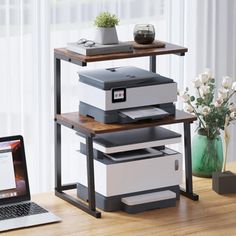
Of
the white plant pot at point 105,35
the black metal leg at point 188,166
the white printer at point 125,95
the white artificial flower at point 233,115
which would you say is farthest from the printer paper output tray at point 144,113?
the white artificial flower at point 233,115

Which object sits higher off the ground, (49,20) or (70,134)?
(49,20)

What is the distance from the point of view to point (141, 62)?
4.60 meters

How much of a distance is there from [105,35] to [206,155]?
27.2 inches

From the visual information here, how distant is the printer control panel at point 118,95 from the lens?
3.28 metres

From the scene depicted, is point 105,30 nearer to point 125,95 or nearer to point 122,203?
point 125,95

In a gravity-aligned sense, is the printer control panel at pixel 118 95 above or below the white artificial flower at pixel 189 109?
above

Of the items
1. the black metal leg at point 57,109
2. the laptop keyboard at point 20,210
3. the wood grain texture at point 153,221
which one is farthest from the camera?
the black metal leg at point 57,109

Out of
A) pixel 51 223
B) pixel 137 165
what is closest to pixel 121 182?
pixel 137 165

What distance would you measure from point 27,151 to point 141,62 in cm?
75

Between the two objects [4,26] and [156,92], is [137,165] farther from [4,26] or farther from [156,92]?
[4,26]

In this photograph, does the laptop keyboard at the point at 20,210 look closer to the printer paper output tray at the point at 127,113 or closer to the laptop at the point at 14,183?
the laptop at the point at 14,183

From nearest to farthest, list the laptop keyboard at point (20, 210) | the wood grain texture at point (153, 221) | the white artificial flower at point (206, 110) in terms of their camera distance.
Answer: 1. the wood grain texture at point (153, 221)
2. the laptop keyboard at point (20, 210)
3. the white artificial flower at point (206, 110)

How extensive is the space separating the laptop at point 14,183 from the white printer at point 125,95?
0.31 m

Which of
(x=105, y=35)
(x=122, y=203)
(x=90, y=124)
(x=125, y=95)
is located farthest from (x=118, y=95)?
(x=122, y=203)
